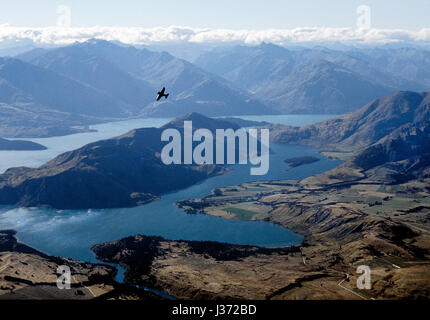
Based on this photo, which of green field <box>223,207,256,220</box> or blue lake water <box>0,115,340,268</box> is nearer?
blue lake water <box>0,115,340,268</box>

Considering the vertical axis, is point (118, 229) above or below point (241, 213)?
below

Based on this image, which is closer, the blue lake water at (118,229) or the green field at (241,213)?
the blue lake water at (118,229)

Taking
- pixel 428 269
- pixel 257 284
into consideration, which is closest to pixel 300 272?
pixel 257 284

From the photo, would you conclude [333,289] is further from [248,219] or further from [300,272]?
[248,219]

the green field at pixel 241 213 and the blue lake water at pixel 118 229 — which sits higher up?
the green field at pixel 241 213

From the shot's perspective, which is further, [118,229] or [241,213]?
[241,213]

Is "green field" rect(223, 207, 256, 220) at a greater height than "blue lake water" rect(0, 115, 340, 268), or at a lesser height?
greater
